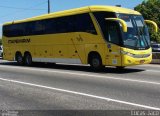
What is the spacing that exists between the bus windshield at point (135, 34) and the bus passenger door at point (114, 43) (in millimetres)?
351

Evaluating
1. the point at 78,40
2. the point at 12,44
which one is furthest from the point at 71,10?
the point at 12,44

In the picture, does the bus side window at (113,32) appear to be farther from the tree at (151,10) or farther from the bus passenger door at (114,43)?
the tree at (151,10)

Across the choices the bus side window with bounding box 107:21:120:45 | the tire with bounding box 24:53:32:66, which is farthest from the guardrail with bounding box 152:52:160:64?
the bus side window with bounding box 107:21:120:45

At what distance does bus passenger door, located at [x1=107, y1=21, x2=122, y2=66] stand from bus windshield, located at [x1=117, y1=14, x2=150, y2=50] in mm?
351

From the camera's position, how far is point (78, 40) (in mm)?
22047

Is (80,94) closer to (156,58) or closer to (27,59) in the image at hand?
(27,59)

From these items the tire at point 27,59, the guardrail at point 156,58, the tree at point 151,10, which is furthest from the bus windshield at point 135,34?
the tree at point 151,10

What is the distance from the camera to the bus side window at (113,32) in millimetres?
19273

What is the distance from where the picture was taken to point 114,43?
63.9ft

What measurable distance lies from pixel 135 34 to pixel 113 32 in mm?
1115

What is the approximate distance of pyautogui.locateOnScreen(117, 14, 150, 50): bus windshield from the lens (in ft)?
63.6

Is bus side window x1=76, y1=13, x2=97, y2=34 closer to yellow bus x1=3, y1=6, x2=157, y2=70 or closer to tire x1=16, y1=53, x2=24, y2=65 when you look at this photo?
yellow bus x1=3, y1=6, x2=157, y2=70

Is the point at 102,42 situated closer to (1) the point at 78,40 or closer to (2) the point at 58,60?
(1) the point at 78,40

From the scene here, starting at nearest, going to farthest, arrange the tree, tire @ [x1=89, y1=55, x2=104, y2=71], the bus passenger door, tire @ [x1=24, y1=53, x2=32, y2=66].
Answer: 1. the bus passenger door
2. tire @ [x1=89, y1=55, x2=104, y2=71]
3. tire @ [x1=24, y1=53, x2=32, y2=66]
4. the tree
